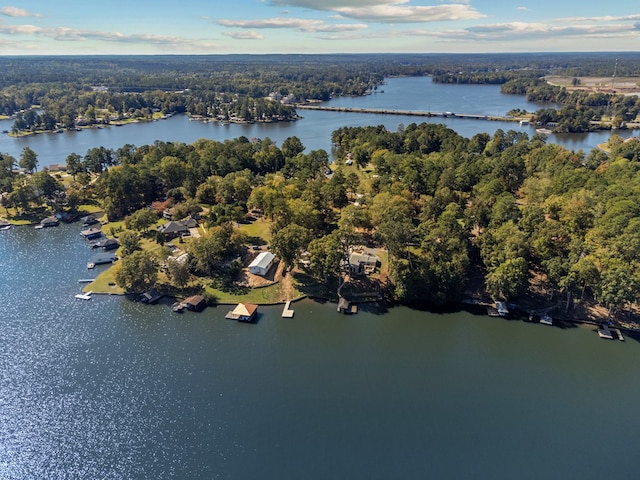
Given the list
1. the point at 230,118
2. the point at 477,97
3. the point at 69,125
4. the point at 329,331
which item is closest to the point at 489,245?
the point at 329,331

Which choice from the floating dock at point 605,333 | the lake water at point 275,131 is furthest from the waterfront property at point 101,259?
the lake water at point 275,131

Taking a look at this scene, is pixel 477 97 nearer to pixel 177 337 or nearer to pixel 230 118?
pixel 230 118

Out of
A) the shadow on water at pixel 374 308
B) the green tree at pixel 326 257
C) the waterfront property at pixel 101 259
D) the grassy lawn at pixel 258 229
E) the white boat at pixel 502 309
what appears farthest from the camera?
the grassy lawn at pixel 258 229

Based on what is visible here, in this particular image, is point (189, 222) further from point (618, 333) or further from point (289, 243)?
point (618, 333)

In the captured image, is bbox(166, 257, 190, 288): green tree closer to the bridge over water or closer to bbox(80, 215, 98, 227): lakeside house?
bbox(80, 215, 98, 227): lakeside house

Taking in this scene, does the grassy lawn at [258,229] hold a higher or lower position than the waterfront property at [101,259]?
higher

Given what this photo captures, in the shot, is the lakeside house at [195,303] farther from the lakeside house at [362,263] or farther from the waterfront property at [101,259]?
the lakeside house at [362,263]

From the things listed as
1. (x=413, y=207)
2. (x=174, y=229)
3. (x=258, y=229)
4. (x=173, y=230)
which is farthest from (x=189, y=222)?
(x=413, y=207)
